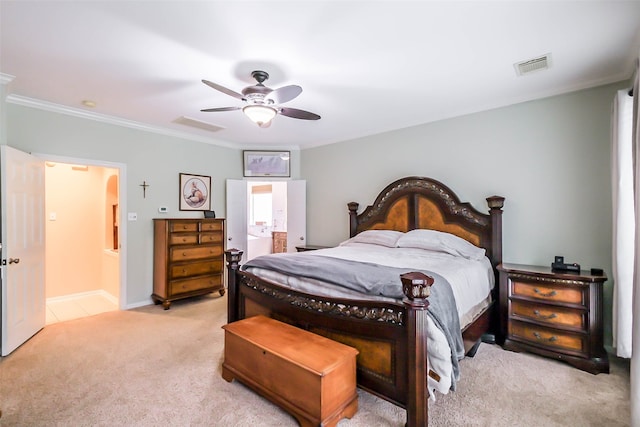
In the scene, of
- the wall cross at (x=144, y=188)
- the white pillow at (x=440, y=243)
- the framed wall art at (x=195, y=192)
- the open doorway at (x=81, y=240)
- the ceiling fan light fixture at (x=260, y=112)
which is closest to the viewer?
the ceiling fan light fixture at (x=260, y=112)

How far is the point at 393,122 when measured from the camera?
437cm

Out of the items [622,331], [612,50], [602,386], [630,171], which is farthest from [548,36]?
[602,386]

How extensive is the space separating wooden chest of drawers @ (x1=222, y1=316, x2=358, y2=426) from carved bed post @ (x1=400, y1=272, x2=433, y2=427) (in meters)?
0.39

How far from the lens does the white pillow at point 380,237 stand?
4.02m

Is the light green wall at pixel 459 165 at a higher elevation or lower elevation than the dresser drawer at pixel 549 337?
higher

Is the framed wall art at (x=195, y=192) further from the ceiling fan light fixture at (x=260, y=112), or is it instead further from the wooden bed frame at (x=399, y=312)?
the ceiling fan light fixture at (x=260, y=112)

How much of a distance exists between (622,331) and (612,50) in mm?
2333

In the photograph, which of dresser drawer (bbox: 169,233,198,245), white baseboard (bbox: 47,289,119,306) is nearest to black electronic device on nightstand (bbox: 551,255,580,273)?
dresser drawer (bbox: 169,233,198,245)

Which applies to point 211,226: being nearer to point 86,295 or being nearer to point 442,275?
point 86,295

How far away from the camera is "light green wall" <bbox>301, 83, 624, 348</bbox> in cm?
301

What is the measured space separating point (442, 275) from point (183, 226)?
3656 millimetres

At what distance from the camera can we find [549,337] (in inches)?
109

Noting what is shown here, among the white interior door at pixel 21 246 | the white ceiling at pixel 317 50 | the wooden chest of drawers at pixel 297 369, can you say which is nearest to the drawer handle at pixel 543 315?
the wooden chest of drawers at pixel 297 369

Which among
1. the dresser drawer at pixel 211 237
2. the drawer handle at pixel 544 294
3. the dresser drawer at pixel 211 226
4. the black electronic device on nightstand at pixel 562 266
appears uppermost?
the dresser drawer at pixel 211 226
